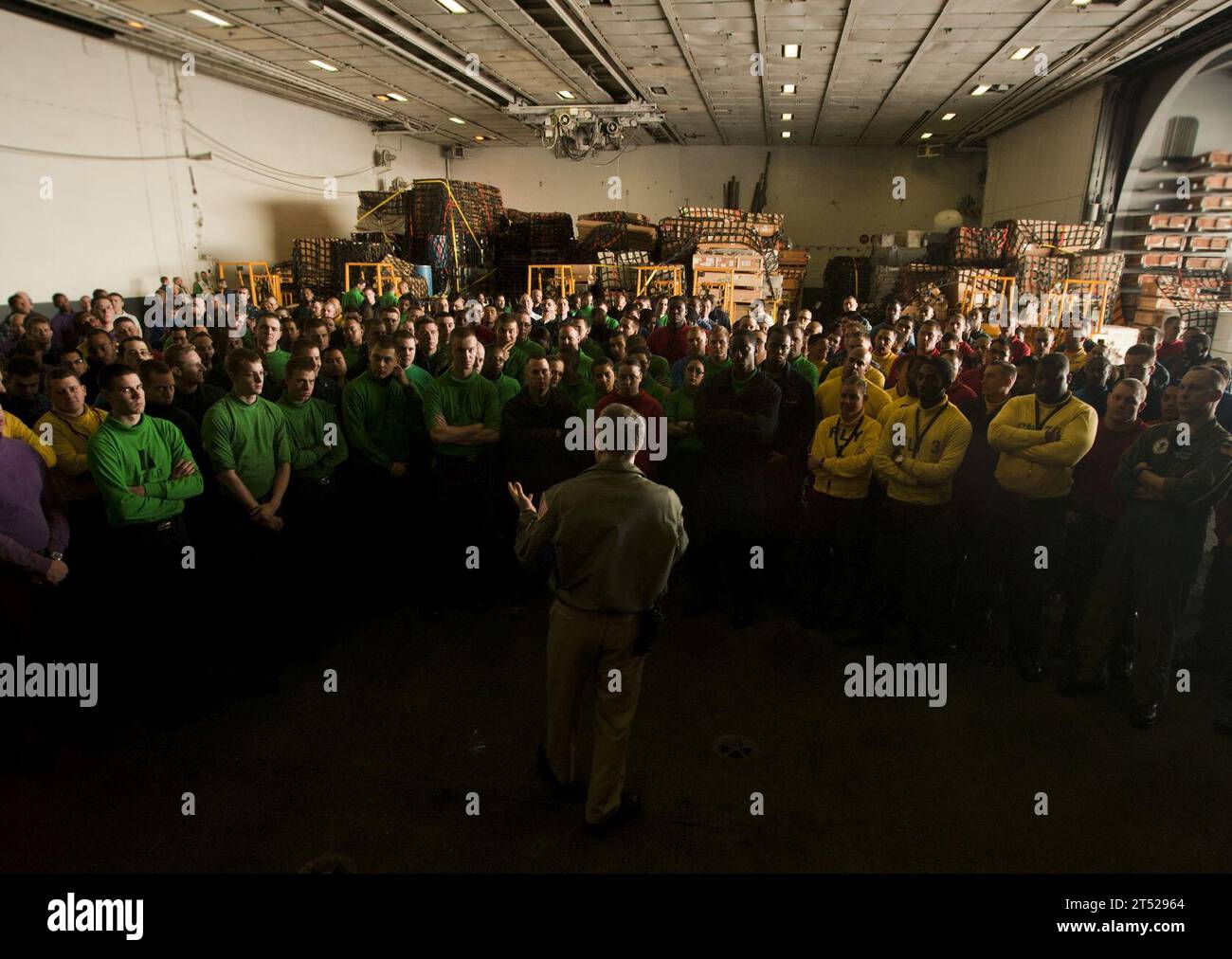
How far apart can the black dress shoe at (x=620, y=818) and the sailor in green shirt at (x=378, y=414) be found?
115 inches

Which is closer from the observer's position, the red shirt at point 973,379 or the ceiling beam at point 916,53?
the red shirt at point 973,379

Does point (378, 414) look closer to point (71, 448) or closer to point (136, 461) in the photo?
point (136, 461)

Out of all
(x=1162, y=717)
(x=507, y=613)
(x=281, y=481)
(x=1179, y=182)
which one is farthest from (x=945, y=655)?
(x=1179, y=182)

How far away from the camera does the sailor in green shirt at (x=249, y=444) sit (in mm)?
4078

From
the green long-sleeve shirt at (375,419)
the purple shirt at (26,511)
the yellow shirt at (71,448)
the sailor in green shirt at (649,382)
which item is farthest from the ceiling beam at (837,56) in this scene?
the purple shirt at (26,511)

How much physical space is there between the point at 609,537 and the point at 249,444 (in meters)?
2.62

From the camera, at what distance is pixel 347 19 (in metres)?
12.1

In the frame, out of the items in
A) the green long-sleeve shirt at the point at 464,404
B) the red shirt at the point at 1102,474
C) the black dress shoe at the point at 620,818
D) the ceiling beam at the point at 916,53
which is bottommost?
the black dress shoe at the point at 620,818

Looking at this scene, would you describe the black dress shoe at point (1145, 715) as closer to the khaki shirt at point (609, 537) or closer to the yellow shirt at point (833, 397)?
the yellow shirt at point (833, 397)

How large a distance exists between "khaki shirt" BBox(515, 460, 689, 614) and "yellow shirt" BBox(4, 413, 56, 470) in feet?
9.70

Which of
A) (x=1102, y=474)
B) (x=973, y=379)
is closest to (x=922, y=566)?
(x=1102, y=474)

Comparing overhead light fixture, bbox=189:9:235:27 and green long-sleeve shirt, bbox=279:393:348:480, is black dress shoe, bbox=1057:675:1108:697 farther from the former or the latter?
overhead light fixture, bbox=189:9:235:27

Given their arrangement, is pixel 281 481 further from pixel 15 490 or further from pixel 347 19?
pixel 347 19

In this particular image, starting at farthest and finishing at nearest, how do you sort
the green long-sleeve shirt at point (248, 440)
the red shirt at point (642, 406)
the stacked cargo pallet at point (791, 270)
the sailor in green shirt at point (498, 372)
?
the stacked cargo pallet at point (791, 270), the sailor in green shirt at point (498, 372), the red shirt at point (642, 406), the green long-sleeve shirt at point (248, 440)
